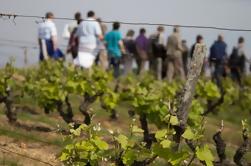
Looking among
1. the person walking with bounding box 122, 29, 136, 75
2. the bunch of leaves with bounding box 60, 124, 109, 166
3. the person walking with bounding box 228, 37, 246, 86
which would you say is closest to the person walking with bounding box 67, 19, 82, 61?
the person walking with bounding box 122, 29, 136, 75

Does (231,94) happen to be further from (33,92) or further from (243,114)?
Answer: (33,92)

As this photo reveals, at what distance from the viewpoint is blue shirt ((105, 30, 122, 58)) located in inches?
610

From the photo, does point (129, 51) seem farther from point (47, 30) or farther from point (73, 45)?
point (47, 30)

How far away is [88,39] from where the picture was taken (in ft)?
44.7

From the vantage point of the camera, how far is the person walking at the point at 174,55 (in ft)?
56.4

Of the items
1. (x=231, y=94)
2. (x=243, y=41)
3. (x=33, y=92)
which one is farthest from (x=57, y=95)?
(x=243, y=41)

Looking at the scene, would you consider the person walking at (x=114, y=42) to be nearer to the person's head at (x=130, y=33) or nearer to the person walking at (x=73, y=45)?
the person walking at (x=73, y=45)

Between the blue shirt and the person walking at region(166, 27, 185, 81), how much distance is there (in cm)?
199

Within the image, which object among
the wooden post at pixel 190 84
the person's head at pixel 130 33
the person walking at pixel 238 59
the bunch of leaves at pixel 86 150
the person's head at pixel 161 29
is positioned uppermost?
the wooden post at pixel 190 84

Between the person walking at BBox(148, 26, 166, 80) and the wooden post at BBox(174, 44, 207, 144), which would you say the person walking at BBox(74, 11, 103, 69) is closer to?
the person walking at BBox(148, 26, 166, 80)

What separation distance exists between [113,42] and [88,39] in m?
2.02

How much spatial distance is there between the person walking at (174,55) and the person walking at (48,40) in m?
3.33

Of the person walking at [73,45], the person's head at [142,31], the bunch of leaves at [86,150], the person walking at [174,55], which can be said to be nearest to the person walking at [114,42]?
the person walking at [73,45]

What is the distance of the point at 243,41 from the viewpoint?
19.6m
